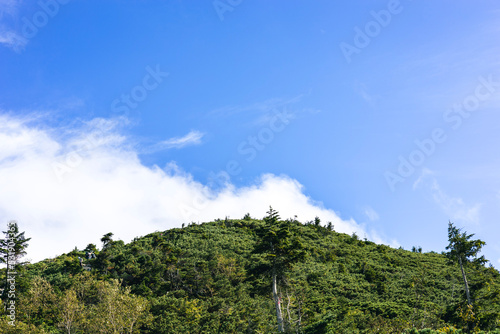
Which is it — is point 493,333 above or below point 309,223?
below

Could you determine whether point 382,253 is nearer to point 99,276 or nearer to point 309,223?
point 309,223

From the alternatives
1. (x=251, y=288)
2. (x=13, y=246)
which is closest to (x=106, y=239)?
(x=13, y=246)

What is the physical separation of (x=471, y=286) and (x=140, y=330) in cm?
3762

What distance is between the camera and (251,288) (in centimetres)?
3428

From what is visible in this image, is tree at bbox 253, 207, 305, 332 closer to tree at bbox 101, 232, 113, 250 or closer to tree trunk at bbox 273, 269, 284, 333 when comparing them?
tree trunk at bbox 273, 269, 284, 333

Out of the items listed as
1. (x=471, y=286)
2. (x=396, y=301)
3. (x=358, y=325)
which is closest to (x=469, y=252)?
(x=471, y=286)

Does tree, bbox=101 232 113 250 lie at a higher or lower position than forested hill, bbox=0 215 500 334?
higher

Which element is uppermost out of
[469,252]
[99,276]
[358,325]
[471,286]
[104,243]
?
[104,243]

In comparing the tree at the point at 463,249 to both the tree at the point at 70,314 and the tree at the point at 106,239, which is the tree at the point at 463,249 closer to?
the tree at the point at 70,314

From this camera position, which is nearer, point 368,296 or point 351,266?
point 368,296

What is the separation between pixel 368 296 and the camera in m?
61.5

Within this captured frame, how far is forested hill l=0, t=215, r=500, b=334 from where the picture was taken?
112 ft

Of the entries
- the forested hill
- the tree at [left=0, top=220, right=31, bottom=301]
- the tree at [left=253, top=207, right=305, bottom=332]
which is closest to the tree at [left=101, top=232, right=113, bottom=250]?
the forested hill

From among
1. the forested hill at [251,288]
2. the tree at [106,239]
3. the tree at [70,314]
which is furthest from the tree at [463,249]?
the tree at [106,239]
